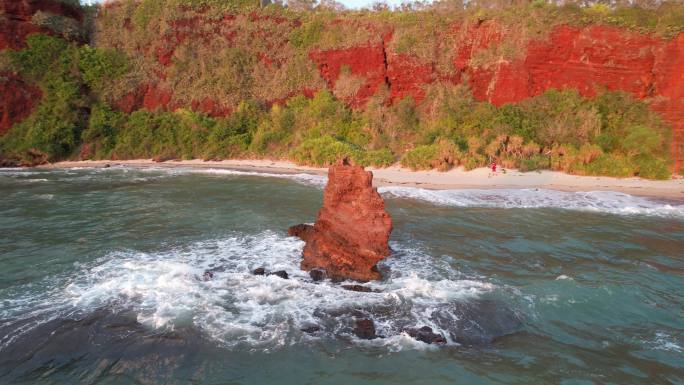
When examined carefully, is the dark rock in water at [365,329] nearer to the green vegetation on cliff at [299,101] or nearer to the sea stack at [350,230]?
the sea stack at [350,230]

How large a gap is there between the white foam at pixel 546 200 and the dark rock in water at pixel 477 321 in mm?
9277

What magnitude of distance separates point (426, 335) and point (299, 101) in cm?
2539

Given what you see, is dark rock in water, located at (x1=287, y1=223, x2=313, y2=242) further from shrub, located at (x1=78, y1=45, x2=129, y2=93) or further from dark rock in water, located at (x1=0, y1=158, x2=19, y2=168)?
shrub, located at (x1=78, y1=45, x2=129, y2=93)

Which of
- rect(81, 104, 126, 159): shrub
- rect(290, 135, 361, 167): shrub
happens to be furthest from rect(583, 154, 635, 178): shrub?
rect(81, 104, 126, 159): shrub

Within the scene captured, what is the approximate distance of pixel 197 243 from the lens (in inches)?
495

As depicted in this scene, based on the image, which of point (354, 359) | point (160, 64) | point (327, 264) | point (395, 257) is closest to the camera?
point (354, 359)

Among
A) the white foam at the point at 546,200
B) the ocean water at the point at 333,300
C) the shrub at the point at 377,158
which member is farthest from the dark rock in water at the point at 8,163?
the white foam at the point at 546,200

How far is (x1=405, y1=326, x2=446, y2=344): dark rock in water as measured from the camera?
7365mm

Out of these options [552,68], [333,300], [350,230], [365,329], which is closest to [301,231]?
[350,230]

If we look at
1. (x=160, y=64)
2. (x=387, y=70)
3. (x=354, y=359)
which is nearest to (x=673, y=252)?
(x=354, y=359)

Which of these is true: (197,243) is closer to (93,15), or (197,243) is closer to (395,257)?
(395,257)

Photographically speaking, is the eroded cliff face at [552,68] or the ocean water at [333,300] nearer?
the ocean water at [333,300]

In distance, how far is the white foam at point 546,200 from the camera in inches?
658

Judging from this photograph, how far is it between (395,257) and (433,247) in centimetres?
153
